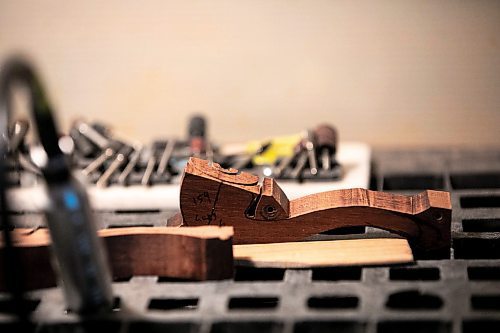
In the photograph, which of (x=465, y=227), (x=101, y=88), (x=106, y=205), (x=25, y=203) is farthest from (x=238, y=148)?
(x=101, y=88)

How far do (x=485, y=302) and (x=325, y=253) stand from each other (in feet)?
0.72

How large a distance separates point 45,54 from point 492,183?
127cm

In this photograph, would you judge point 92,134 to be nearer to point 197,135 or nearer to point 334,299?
point 197,135

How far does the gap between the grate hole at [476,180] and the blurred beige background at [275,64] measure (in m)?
0.70

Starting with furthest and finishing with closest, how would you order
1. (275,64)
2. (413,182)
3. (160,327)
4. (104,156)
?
(275,64)
(104,156)
(413,182)
(160,327)

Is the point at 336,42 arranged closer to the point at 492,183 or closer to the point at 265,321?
the point at 492,183

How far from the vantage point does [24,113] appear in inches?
95.3

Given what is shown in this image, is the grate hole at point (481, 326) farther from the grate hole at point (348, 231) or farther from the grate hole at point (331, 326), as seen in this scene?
the grate hole at point (348, 231)

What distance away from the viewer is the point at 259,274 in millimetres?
1238

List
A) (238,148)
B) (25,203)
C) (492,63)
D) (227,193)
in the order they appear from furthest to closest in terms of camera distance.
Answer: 1. (492,63)
2. (238,148)
3. (25,203)
4. (227,193)

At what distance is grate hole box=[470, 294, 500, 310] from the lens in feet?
3.55

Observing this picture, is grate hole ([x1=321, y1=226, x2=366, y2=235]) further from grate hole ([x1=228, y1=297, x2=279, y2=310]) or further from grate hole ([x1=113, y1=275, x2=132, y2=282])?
grate hole ([x1=113, y1=275, x2=132, y2=282])

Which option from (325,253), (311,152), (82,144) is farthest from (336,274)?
(82,144)

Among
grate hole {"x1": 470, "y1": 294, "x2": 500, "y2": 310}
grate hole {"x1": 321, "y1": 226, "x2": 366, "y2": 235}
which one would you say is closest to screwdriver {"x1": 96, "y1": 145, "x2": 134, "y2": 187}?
grate hole {"x1": 321, "y1": 226, "x2": 366, "y2": 235}
